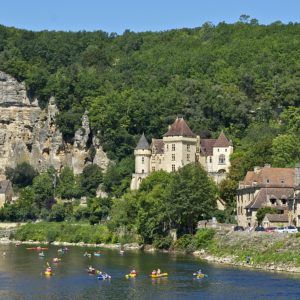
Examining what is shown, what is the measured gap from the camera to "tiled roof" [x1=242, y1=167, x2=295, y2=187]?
319 ft

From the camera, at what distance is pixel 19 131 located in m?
149

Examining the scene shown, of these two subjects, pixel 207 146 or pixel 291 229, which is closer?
pixel 291 229

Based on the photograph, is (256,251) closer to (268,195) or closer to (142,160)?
(268,195)

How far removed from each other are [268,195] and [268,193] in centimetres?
31

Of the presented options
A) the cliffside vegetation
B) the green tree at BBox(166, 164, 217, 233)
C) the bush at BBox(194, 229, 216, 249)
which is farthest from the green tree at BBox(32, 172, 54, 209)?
the bush at BBox(194, 229, 216, 249)

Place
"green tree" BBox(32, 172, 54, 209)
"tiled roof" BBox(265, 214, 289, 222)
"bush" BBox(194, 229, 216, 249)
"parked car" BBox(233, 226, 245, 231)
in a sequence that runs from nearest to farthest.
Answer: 1. "parked car" BBox(233, 226, 245, 231)
2. "bush" BBox(194, 229, 216, 249)
3. "tiled roof" BBox(265, 214, 289, 222)
4. "green tree" BBox(32, 172, 54, 209)

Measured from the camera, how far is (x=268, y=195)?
95500 mm

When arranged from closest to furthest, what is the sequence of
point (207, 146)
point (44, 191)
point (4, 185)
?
point (207, 146), point (44, 191), point (4, 185)

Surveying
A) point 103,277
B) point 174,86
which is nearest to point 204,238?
point 103,277

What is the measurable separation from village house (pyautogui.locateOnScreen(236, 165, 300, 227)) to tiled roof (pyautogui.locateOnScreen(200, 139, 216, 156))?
2166cm

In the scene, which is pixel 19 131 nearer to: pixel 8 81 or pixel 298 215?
pixel 8 81

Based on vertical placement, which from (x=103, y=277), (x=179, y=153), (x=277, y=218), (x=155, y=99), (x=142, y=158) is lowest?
(x=103, y=277)

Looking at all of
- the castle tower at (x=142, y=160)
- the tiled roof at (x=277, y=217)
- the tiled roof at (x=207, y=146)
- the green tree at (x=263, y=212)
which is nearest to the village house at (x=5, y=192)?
the castle tower at (x=142, y=160)

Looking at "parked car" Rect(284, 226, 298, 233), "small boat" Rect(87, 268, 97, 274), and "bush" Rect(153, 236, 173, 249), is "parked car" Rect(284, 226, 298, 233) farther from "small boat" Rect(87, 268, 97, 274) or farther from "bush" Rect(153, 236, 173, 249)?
"small boat" Rect(87, 268, 97, 274)
